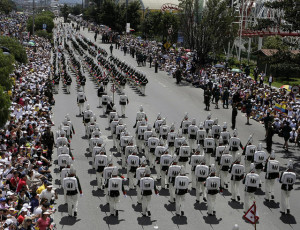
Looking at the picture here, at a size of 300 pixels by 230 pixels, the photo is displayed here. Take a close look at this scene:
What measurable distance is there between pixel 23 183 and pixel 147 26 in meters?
74.5

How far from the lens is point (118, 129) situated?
2281cm

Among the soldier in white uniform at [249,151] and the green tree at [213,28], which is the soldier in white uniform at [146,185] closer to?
the soldier in white uniform at [249,151]

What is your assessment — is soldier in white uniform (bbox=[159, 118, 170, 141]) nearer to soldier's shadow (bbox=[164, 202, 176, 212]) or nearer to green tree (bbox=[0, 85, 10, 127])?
soldier's shadow (bbox=[164, 202, 176, 212])

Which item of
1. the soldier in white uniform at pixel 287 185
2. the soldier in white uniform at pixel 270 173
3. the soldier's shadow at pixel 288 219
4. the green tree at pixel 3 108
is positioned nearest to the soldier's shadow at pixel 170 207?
the soldier in white uniform at pixel 270 173

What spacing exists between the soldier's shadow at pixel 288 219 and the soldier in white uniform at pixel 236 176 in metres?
1.86

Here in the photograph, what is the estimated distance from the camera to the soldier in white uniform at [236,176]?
58.7ft

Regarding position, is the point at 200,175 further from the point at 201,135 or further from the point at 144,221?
the point at 201,135

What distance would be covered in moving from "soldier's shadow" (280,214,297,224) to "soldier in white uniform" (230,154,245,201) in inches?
73.1

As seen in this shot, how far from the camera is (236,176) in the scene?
1792 centimetres

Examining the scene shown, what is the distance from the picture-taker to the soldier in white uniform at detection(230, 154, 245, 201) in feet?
58.7

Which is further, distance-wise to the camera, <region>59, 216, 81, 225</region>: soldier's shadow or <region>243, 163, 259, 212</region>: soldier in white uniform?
<region>243, 163, 259, 212</region>: soldier in white uniform

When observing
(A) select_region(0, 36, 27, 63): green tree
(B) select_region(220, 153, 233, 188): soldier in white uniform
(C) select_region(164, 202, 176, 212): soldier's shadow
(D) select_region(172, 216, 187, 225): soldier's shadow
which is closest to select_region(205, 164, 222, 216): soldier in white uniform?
(D) select_region(172, 216, 187, 225): soldier's shadow

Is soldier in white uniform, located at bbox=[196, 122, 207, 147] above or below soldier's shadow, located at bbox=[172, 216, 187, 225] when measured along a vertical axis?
above

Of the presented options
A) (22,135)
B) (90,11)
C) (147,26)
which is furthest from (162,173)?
(90,11)
